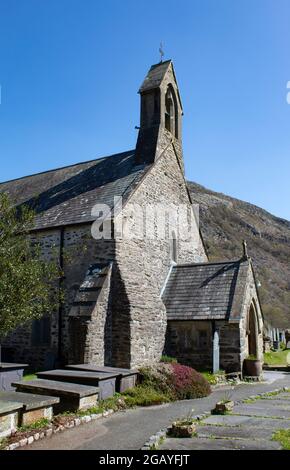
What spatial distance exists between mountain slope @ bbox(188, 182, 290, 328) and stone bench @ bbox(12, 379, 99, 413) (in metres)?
44.3

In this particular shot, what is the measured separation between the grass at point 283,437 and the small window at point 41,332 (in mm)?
11634

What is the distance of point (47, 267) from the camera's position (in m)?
10.8

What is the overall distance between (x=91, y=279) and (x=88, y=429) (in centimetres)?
761

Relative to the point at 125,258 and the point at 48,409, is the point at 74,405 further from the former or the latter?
the point at 125,258

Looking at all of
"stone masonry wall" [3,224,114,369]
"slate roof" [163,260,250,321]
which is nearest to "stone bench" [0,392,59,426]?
"stone masonry wall" [3,224,114,369]

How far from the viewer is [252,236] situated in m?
82.8

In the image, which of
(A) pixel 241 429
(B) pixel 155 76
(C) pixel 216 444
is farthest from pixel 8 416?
(B) pixel 155 76

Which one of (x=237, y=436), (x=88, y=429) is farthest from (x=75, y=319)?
(x=237, y=436)

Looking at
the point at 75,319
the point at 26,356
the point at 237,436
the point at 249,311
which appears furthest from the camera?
the point at 249,311

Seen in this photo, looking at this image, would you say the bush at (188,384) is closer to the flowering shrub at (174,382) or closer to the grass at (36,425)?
the flowering shrub at (174,382)

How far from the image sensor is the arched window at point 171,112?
2269 cm

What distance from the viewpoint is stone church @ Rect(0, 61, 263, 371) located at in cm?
1567

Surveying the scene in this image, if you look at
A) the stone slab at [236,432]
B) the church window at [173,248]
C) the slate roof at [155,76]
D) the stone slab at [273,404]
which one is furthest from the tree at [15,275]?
the slate roof at [155,76]

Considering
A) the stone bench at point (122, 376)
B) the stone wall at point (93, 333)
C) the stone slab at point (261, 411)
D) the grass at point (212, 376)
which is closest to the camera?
the stone slab at point (261, 411)
